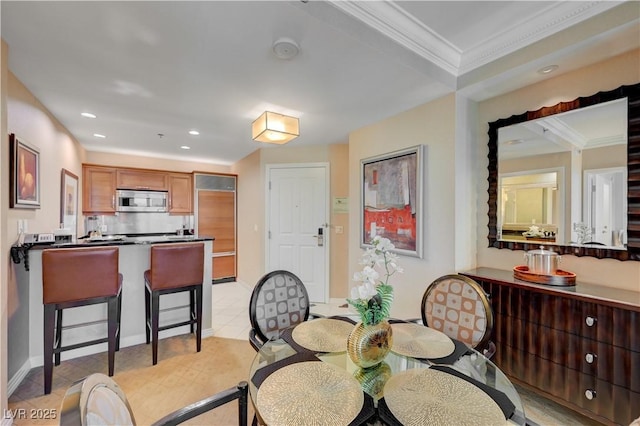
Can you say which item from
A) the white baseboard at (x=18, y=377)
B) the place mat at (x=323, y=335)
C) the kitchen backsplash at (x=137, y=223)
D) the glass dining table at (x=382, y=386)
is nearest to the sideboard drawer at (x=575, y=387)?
the glass dining table at (x=382, y=386)

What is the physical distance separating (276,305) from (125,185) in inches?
169

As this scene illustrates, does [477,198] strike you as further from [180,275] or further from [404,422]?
[180,275]

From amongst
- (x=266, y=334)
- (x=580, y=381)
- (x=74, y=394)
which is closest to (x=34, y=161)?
(x=266, y=334)

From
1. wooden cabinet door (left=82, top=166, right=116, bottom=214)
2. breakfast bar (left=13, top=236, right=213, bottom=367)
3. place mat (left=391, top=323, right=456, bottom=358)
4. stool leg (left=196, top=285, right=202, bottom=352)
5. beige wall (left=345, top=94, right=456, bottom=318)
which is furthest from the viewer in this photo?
wooden cabinet door (left=82, top=166, right=116, bottom=214)

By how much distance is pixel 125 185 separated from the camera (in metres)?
4.64

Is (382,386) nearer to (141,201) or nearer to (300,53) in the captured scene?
(300,53)

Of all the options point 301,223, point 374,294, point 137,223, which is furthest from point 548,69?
point 137,223

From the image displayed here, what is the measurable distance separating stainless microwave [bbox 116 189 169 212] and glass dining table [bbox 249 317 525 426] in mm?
4474

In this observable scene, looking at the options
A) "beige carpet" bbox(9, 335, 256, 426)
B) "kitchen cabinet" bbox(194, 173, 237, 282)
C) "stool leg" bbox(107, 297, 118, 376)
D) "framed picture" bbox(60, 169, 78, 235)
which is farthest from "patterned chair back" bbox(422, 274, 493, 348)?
"kitchen cabinet" bbox(194, 173, 237, 282)

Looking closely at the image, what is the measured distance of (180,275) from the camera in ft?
8.11

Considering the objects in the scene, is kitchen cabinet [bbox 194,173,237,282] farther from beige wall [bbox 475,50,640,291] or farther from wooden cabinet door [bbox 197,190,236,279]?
beige wall [bbox 475,50,640,291]

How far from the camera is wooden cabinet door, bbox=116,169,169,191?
4617 mm

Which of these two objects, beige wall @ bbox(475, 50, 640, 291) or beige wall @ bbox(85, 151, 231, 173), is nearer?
beige wall @ bbox(475, 50, 640, 291)

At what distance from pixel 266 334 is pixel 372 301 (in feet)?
2.93
